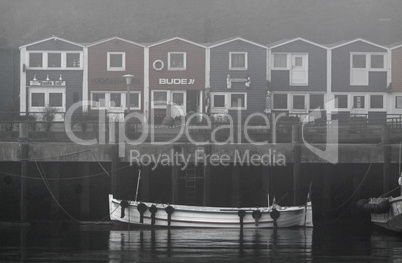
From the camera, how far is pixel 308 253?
24.3 m

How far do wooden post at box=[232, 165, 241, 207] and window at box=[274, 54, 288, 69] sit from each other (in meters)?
20.1

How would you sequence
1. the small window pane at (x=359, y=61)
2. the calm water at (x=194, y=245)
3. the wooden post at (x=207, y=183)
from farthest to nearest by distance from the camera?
the small window pane at (x=359, y=61) → the wooden post at (x=207, y=183) → the calm water at (x=194, y=245)

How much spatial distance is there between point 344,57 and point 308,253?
2655 cm

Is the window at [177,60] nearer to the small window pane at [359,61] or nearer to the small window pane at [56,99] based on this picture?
the small window pane at [56,99]

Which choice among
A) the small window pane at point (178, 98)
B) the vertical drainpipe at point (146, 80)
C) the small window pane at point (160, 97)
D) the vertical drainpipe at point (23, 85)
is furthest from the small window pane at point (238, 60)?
the vertical drainpipe at point (23, 85)

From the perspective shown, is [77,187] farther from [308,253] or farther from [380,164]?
[380,164]

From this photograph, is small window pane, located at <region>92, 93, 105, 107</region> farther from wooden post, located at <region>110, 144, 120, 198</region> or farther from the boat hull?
the boat hull

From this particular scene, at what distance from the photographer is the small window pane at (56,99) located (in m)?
47.9

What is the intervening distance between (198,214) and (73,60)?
22.4 m

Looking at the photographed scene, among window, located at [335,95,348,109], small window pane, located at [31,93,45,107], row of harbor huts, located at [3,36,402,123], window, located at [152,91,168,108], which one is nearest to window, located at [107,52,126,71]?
row of harbor huts, located at [3,36,402,123]

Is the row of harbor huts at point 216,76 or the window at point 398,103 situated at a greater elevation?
the row of harbor huts at point 216,76

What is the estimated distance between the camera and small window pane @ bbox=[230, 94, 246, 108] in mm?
48250

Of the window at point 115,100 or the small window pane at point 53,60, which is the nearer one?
the window at point 115,100

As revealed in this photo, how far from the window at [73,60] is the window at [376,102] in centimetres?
1920
